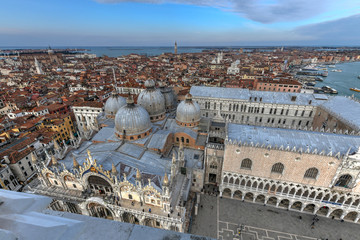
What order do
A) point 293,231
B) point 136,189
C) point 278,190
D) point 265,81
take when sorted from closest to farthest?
point 136,189 < point 293,231 < point 278,190 < point 265,81

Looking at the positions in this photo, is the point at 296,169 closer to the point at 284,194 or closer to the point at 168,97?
the point at 284,194

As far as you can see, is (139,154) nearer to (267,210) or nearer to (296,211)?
(267,210)

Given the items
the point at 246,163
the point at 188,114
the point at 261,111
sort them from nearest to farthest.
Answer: the point at 246,163 → the point at 188,114 → the point at 261,111

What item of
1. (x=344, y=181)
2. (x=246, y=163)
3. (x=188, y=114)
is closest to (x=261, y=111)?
(x=188, y=114)

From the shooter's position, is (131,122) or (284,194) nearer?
(284,194)

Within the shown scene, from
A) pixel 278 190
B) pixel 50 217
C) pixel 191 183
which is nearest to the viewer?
pixel 50 217

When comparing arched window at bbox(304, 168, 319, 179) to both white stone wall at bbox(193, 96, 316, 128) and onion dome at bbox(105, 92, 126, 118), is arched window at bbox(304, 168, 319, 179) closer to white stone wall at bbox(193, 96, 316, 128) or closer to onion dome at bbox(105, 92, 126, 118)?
white stone wall at bbox(193, 96, 316, 128)

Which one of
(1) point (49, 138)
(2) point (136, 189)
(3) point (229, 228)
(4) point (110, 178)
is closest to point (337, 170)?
(3) point (229, 228)
